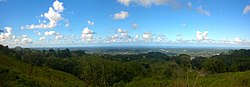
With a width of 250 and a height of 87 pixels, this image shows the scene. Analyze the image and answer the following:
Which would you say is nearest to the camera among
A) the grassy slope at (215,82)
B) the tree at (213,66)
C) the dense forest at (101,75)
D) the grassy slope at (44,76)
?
the grassy slope at (215,82)

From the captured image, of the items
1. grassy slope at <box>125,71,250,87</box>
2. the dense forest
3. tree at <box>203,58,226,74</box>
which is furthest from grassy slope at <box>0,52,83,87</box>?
tree at <box>203,58,226,74</box>

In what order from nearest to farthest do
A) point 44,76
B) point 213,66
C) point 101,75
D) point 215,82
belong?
point 215,82 < point 44,76 < point 101,75 < point 213,66

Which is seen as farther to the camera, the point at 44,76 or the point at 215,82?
the point at 44,76

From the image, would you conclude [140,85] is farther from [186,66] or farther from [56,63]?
[186,66]

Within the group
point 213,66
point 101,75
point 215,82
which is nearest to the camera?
point 215,82

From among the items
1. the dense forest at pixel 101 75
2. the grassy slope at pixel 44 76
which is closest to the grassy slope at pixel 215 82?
the dense forest at pixel 101 75

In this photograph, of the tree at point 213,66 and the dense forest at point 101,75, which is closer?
the dense forest at point 101,75

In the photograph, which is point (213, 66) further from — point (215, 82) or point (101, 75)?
point (101, 75)

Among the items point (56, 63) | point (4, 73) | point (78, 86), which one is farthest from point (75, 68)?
point (4, 73)

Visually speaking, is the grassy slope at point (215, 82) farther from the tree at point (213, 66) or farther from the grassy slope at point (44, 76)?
the tree at point (213, 66)

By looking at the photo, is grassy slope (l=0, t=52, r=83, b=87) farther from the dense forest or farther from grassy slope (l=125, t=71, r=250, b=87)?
grassy slope (l=125, t=71, r=250, b=87)

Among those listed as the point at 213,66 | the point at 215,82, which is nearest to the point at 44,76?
the point at 215,82
